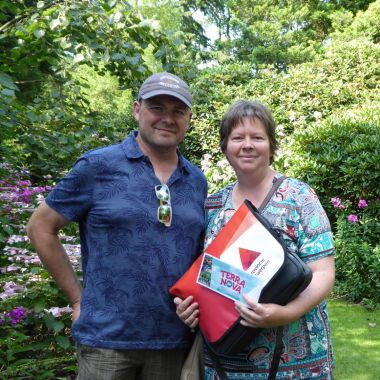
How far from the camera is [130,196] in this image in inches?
76.4

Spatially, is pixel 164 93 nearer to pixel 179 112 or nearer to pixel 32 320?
pixel 179 112

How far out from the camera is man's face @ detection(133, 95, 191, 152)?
205 centimetres

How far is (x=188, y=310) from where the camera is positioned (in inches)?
72.1

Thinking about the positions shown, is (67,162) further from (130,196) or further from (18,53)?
(130,196)

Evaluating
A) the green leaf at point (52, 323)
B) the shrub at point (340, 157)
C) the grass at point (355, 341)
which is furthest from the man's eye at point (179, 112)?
the shrub at point (340, 157)

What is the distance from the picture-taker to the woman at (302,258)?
1712 millimetres

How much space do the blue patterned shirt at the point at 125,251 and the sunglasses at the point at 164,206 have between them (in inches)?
0.7

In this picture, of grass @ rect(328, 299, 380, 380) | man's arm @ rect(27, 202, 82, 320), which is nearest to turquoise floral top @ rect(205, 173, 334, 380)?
man's arm @ rect(27, 202, 82, 320)

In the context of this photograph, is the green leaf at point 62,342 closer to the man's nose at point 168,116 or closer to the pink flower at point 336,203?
the man's nose at point 168,116

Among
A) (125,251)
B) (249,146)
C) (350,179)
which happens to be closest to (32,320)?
(125,251)

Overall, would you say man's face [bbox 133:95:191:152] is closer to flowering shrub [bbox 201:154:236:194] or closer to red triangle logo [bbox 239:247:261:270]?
red triangle logo [bbox 239:247:261:270]

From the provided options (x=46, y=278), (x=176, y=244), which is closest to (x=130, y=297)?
(x=176, y=244)

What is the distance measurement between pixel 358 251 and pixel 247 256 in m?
4.01

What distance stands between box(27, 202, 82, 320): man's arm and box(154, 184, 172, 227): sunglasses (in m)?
0.40
